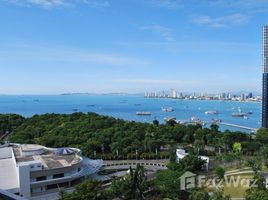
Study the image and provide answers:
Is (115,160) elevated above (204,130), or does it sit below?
below

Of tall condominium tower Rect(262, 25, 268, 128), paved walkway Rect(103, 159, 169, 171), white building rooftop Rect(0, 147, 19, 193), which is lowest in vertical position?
paved walkway Rect(103, 159, 169, 171)

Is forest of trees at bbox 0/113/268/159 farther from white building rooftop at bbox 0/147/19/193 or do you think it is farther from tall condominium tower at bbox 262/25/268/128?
tall condominium tower at bbox 262/25/268/128

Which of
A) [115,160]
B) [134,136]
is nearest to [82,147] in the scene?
[115,160]

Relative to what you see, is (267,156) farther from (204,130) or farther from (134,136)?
(134,136)

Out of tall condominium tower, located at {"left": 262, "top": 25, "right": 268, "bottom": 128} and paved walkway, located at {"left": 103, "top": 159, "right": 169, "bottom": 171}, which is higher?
tall condominium tower, located at {"left": 262, "top": 25, "right": 268, "bottom": 128}

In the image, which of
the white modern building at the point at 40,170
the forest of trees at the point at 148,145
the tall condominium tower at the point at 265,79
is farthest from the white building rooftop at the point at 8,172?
the tall condominium tower at the point at 265,79

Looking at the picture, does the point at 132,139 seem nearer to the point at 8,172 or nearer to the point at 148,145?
the point at 148,145

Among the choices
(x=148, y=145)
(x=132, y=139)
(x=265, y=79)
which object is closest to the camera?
(x=148, y=145)

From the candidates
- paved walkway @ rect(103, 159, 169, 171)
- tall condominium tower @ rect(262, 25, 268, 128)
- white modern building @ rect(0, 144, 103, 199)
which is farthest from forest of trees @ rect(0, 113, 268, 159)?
tall condominium tower @ rect(262, 25, 268, 128)

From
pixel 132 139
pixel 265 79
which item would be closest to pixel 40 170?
pixel 132 139
